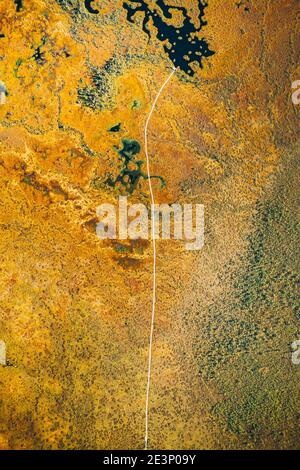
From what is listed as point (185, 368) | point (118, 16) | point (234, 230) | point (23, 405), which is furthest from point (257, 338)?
point (118, 16)

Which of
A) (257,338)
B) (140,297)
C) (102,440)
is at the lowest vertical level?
(102,440)

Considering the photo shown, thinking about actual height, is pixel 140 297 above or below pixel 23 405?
above

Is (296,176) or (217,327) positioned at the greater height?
(296,176)

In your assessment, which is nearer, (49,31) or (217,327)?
(217,327)

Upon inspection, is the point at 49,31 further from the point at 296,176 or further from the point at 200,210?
the point at 296,176

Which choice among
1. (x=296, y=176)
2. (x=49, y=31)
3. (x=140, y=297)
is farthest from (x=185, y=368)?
(x=49, y=31)

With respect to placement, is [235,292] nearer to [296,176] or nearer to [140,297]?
[140,297]
